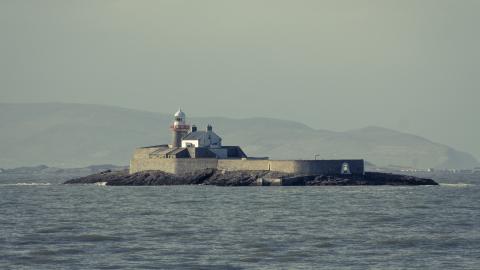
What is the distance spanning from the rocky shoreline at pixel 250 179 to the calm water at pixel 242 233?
28391 millimetres

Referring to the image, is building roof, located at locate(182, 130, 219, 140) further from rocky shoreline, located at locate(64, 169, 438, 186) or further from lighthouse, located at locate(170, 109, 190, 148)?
rocky shoreline, located at locate(64, 169, 438, 186)

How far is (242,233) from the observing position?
5341 cm

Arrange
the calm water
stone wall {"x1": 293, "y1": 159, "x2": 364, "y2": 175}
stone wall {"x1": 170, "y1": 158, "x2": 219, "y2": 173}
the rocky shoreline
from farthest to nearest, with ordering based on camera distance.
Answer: stone wall {"x1": 170, "y1": 158, "x2": 219, "y2": 173} → the rocky shoreline → stone wall {"x1": 293, "y1": 159, "x2": 364, "y2": 175} → the calm water

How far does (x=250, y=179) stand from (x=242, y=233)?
214ft

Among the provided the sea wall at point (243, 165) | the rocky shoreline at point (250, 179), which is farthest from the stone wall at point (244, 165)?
the rocky shoreline at point (250, 179)

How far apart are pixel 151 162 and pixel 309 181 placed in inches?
851

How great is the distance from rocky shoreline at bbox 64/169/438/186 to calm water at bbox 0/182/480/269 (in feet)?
93.1

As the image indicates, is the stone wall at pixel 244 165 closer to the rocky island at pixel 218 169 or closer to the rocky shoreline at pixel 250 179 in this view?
the rocky island at pixel 218 169

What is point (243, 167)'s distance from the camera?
120 m

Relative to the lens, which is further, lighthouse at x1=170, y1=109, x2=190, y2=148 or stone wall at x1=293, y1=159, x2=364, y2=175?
lighthouse at x1=170, y1=109, x2=190, y2=148

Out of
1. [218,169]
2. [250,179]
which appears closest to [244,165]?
[250,179]

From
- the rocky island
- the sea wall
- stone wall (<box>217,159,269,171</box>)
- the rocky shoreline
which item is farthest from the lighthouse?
stone wall (<box>217,159,269,171</box>)

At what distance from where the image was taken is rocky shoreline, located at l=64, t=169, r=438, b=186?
115 m

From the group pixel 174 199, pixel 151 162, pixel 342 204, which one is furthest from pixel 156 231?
pixel 151 162
